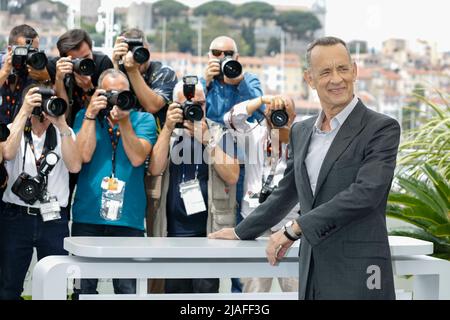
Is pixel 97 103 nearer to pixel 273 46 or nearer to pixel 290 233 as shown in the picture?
pixel 290 233

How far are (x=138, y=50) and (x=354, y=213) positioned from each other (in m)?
2.15

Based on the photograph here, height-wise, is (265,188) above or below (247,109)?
below

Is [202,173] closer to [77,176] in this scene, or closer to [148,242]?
[77,176]

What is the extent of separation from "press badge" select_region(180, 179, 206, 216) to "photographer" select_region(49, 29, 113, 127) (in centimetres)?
71

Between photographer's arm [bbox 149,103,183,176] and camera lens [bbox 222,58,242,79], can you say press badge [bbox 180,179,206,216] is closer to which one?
photographer's arm [bbox 149,103,183,176]

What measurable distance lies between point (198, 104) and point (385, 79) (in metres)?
67.0

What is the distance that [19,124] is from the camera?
4102mm

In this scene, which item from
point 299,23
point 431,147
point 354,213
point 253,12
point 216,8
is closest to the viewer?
point 354,213

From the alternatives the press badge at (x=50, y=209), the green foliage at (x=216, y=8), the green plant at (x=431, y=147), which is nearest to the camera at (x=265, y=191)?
the press badge at (x=50, y=209)

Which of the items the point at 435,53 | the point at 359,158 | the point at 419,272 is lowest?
the point at 419,272

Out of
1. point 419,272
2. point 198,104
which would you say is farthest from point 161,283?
point 419,272

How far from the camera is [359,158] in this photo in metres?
2.55

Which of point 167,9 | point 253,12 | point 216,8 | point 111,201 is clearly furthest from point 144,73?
point 216,8

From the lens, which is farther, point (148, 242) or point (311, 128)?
point (148, 242)
